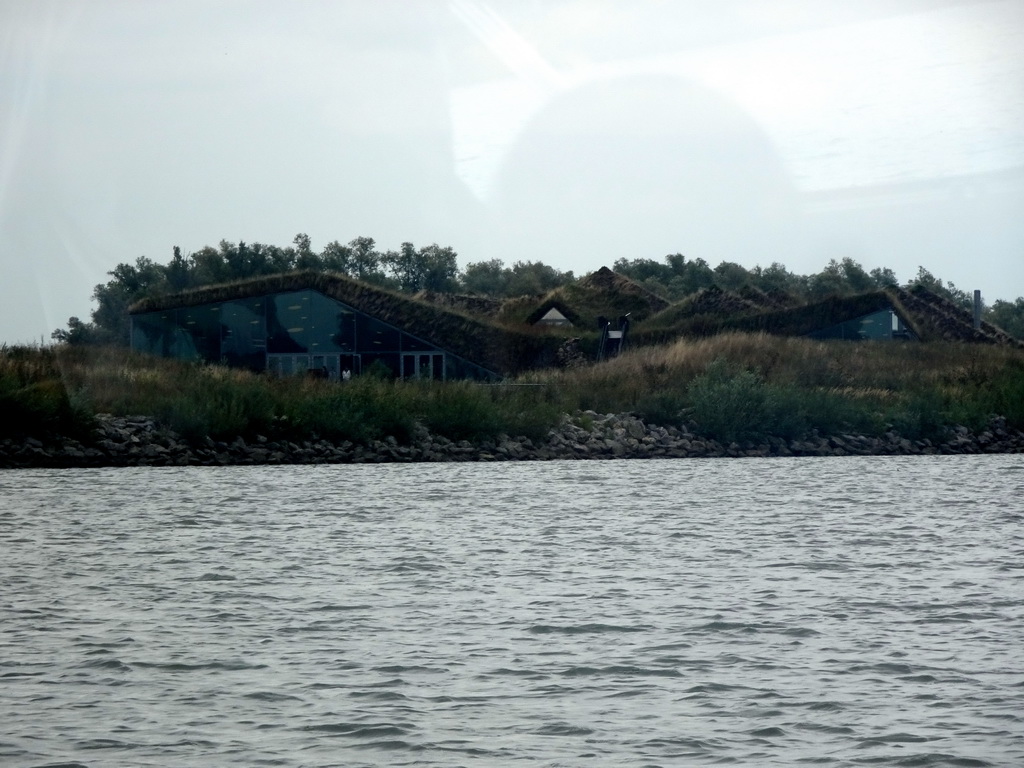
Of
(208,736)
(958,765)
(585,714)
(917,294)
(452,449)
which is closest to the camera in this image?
(958,765)

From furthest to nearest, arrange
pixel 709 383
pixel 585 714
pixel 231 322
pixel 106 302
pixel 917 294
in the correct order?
pixel 106 302, pixel 917 294, pixel 231 322, pixel 709 383, pixel 585 714

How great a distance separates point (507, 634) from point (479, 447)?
83.6 ft

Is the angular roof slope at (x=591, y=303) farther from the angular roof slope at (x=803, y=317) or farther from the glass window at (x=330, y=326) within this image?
the glass window at (x=330, y=326)

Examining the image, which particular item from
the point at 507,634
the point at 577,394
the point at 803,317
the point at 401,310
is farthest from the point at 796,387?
the point at 507,634

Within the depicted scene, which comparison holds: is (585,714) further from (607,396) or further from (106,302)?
(106,302)

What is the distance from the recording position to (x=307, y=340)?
51531mm

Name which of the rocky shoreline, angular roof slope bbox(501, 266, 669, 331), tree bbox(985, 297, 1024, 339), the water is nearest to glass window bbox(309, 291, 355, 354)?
angular roof slope bbox(501, 266, 669, 331)

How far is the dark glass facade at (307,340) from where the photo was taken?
5134 cm

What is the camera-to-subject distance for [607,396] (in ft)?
139

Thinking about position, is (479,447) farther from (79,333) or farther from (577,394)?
(79,333)

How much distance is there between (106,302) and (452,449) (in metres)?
59.6

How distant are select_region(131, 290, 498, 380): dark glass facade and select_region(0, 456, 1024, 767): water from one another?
26185 millimetres

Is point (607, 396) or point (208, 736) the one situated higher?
point (607, 396)

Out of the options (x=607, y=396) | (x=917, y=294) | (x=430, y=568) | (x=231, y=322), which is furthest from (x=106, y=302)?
(x=430, y=568)
